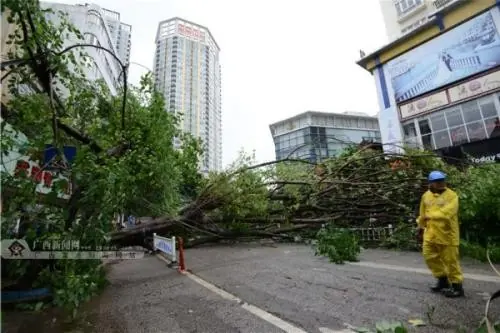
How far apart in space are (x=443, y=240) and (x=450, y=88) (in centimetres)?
1577

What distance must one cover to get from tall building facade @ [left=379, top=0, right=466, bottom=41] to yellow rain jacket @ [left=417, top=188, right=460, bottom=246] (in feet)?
94.6

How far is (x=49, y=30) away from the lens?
4.73m

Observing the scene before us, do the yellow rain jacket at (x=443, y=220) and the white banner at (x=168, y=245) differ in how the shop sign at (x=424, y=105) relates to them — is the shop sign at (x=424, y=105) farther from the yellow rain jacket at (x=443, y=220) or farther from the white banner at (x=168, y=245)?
the white banner at (x=168, y=245)

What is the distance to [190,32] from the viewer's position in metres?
35.7

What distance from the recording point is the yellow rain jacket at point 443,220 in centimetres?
370

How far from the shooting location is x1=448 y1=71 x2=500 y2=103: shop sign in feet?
47.3

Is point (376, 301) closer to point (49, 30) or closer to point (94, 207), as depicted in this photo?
point (94, 207)

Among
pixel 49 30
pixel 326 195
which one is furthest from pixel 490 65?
pixel 49 30

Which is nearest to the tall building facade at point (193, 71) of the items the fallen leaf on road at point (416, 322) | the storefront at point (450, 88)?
the storefront at point (450, 88)

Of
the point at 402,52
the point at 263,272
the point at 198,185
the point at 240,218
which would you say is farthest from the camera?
the point at 402,52

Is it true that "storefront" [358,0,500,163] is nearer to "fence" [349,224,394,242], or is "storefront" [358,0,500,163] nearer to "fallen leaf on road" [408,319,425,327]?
"fence" [349,224,394,242]

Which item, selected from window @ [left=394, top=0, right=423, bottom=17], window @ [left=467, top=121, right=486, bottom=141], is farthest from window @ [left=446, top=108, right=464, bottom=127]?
window @ [left=394, top=0, right=423, bottom=17]

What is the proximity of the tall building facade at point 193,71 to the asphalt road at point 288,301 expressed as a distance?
19424 mm

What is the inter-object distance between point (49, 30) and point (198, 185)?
7030 millimetres
